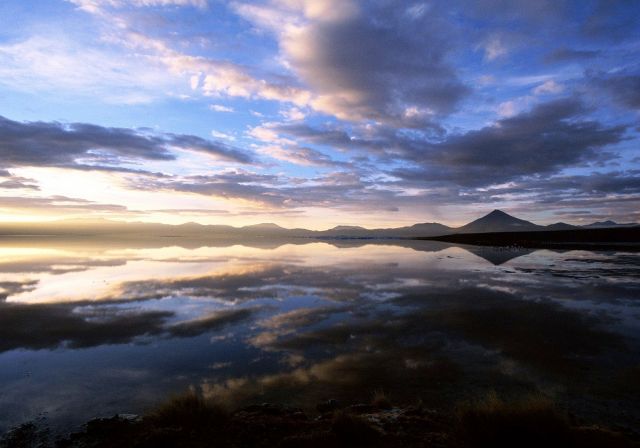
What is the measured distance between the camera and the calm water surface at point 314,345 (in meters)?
8.77

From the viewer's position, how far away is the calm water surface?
8.77 metres

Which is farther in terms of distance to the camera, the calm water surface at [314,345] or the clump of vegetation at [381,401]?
the calm water surface at [314,345]

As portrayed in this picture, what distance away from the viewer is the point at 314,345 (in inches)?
484

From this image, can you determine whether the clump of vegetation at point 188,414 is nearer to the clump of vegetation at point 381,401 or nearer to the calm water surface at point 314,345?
the calm water surface at point 314,345

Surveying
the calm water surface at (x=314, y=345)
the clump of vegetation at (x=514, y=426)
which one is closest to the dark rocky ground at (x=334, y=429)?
the clump of vegetation at (x=514, y=426)

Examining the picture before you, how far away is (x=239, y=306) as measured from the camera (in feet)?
59.5

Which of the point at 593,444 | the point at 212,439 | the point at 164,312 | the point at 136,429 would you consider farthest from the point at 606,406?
the point at 164,312

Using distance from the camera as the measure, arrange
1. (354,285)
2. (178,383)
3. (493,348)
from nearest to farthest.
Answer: (178,383) → (493,348) → (354,285)

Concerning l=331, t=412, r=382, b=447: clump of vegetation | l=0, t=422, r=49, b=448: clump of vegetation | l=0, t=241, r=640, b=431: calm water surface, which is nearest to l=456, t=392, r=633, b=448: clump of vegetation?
l=0, t=241, r=640, b=431: calm water surface

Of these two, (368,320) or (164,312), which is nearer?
(368,320)

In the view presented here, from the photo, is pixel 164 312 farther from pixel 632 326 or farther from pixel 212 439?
pixel 632 326

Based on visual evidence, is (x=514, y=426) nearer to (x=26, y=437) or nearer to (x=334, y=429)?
(x=334, y=429)

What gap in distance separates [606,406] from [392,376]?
15.0 feet

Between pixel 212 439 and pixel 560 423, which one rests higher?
pixel 560 423
